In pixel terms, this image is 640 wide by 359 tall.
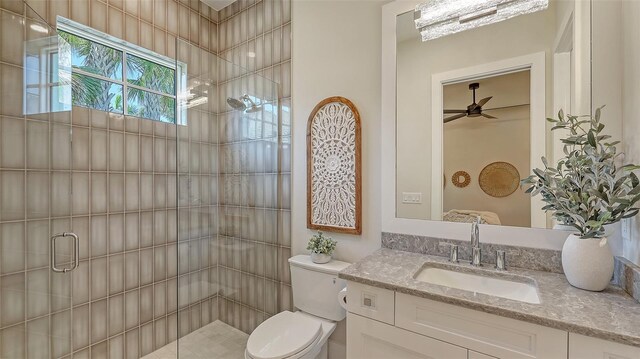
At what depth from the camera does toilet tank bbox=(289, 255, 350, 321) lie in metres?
1.69

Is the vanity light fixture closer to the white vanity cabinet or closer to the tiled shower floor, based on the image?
the white vanity cabinet

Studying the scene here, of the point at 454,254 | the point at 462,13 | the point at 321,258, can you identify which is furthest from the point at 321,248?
the point at 462,13

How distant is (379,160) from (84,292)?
6.99 ft

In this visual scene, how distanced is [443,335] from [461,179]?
819 mm

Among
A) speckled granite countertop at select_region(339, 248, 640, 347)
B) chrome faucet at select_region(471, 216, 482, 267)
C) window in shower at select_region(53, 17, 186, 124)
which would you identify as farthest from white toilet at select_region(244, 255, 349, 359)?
window in shower at select_region(53, 17, 186, 124)

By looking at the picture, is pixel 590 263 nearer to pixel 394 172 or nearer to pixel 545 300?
pixel 545 300

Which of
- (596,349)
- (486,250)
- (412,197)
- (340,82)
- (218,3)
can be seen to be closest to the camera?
(596,349)

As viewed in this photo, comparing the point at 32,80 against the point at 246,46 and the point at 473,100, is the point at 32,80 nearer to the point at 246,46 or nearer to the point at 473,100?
the point at 246,46

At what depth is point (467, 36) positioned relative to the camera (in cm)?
148

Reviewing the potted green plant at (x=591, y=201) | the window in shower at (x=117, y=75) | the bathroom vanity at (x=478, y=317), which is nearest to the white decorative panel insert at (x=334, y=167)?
the bathroom vanity at (x=478, y=317)

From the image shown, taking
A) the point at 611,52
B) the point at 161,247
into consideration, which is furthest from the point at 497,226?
the point at 161,247

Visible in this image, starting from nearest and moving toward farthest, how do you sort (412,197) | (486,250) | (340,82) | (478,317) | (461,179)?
(478,317) < (486,250) < (461,179) < (412,197) < (340,82)

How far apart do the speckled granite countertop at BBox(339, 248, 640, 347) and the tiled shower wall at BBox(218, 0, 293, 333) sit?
997 mm

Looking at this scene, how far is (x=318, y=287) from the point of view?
1759 millimetres
